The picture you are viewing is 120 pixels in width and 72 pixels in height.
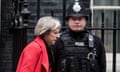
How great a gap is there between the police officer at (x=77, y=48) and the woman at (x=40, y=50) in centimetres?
23

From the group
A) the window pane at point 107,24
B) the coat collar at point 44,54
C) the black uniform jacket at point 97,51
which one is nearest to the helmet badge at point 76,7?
the black uniform jacket at point 97,51

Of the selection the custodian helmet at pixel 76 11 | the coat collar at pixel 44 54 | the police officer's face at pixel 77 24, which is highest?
the custodian helmet at pixel 76 11

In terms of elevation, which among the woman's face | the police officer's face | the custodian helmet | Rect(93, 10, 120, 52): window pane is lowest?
Rect(93, 10, 120, 52): window pane

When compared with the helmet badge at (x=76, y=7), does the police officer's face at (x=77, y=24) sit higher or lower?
lower

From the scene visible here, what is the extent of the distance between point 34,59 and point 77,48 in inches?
20.9

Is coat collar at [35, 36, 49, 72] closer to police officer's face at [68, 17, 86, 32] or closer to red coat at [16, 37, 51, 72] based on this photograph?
red coat at [16, 37, 51, 72]

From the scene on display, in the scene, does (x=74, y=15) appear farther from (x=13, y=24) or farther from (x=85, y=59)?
(x=13, y=24)

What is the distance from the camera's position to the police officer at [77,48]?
497cm

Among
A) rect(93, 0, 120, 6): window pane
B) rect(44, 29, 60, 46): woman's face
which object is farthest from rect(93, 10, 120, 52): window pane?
rect(44, 29, 60, 46): woman's face

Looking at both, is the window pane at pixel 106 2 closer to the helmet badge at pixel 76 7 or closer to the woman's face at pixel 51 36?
the helmet badge at pixel 76 7

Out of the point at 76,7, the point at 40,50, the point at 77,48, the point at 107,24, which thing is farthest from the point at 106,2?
the point at 40,50

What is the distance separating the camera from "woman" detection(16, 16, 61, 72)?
15.1 ft

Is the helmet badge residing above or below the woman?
above

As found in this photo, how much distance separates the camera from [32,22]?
→ 793 centimetres
